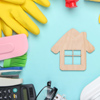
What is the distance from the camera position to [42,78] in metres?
0.82

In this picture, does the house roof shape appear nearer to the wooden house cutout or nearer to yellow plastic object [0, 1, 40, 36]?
the wooden house cutout

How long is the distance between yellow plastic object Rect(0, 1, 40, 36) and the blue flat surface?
0.04 m

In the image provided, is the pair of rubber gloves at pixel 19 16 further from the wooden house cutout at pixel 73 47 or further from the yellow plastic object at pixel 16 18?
the wooden house cutout at pixel 73 47

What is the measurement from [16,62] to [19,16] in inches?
7.1

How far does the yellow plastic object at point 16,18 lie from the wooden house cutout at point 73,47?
11 cm

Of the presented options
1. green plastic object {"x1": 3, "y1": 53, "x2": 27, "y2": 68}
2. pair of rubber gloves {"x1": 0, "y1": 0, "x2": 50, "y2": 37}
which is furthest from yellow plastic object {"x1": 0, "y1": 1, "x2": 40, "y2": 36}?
green plastic object {"x1": 3, "y1": 53, "x2": 27, "y2": 68}

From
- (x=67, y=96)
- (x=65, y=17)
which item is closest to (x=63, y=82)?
(x=67, y=96)

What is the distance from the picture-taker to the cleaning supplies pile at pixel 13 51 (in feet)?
2.56

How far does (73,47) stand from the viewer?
32.2 inches

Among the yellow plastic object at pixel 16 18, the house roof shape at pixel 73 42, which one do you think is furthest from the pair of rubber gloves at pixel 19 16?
the house roof shape at pixel 73 42

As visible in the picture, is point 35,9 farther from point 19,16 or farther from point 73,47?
point 73,47

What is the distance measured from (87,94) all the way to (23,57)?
0.29 m

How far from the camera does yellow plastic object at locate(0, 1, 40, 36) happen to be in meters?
0.78

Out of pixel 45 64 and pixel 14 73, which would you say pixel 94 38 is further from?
pixel 14 73
